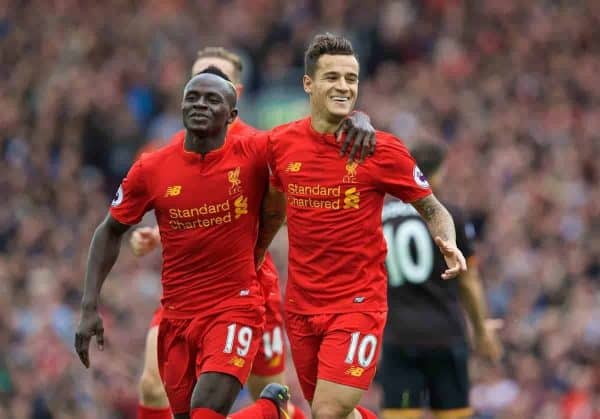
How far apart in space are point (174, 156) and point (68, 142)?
916 cm

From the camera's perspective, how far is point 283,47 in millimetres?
19203

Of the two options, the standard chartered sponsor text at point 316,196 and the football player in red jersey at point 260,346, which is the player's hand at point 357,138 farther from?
the football player in red jersey at point 260,346

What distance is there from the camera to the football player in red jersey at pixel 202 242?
8.19 metres

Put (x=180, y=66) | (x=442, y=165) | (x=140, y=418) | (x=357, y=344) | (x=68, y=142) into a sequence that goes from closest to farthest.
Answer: (x=357, y=344), (x=140, y=418), (x=442, y=165), (x=68, y=142), (x=180, y=66)

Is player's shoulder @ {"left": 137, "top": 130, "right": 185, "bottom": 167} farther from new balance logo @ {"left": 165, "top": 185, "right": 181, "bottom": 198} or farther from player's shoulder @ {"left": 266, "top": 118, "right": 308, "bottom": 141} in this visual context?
player's shoulder @ {"left": 266, "top": 118, "right": 308, "bottom": 141}

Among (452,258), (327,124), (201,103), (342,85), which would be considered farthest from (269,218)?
(452,258)

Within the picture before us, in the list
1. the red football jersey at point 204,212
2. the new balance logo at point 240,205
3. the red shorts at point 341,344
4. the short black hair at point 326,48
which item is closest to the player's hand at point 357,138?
the short black hair at point 326,48

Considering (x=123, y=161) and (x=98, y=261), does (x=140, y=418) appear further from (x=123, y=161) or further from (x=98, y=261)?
(x=123, y=161)

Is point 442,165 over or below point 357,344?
over

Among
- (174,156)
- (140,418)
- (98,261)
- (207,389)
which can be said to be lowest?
(140,418)

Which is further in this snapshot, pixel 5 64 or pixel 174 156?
pixel 5 64

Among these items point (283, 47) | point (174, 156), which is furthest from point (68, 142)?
point (174, 156)

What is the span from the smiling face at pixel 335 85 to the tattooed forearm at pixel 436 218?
67 cm

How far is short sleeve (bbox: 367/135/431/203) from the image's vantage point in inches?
316
